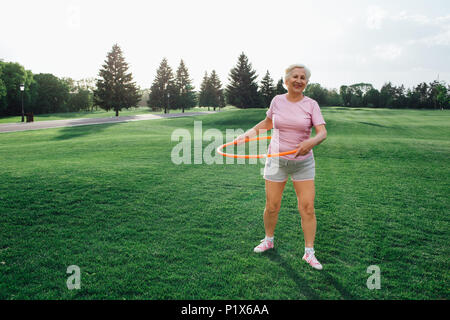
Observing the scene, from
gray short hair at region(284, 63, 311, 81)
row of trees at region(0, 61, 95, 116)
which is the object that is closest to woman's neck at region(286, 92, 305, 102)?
gray short hair at region(284, 63, 311, 81)

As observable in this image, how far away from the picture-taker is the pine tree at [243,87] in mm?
65562

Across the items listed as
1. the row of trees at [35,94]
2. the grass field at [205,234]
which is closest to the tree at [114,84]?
the row of trees at [35,94]

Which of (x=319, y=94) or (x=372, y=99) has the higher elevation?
(x=319, y=94)

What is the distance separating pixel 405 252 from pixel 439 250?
0.53m

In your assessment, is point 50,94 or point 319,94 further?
point 319,94

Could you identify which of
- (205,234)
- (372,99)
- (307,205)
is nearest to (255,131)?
(307,205)

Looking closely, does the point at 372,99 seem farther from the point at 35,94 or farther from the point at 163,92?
the point at 35,94

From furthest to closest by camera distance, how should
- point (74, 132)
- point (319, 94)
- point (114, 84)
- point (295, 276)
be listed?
point (319, 94), point (114, 84), point (74, 132), point (295, 276)

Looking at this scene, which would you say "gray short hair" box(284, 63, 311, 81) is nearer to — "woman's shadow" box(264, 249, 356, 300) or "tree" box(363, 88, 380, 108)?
"woman's shadow" box(264, 249, 356, 300)

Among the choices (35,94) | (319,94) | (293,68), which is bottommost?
(293,68)

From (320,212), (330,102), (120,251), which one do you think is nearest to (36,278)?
(120,251)

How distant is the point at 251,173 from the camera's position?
8.27 meters

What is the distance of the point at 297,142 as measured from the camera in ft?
11.0

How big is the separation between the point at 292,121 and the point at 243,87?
6476 cm
